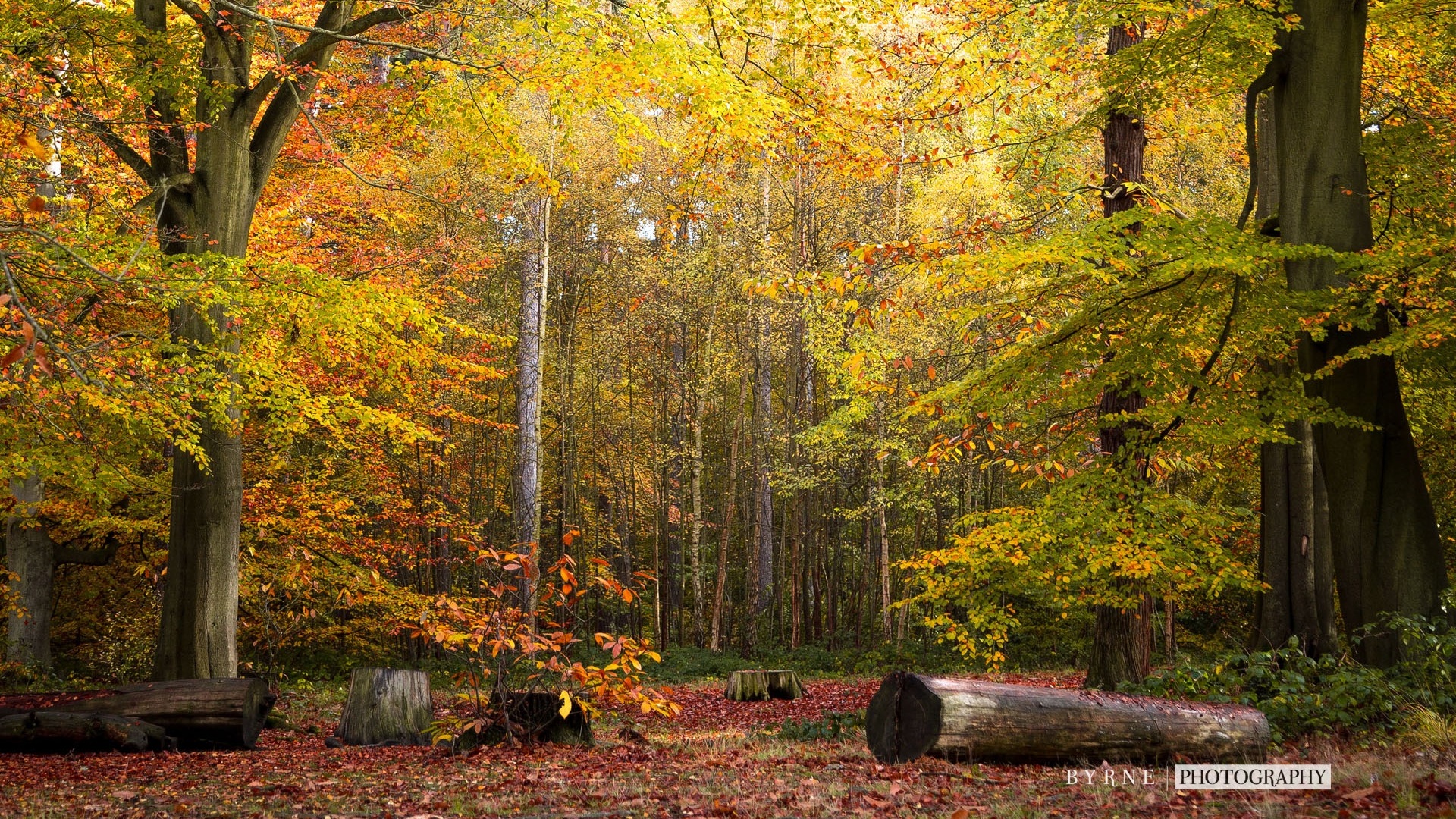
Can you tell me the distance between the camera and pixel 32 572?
15180 mm

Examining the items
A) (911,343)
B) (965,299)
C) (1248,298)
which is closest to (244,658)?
(911,343)

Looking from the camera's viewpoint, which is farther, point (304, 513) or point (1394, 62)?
point (304, 513)

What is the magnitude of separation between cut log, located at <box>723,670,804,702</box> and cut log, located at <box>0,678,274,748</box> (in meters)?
6.58

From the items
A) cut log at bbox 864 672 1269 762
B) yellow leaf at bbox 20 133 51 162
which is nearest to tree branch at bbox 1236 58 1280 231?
cut log at bbox 864 672 1269 762

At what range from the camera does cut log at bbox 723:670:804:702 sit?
535 inches

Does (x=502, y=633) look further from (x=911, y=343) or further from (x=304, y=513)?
(x=911, y=343)

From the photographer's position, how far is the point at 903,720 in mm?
6359

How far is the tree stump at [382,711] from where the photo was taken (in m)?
8.99

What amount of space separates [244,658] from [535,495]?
608 centimetres

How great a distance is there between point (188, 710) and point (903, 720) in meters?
6.21

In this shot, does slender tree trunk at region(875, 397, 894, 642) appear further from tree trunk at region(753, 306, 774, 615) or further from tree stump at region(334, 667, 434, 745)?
tree stump at region(334, 667, 434, 745)

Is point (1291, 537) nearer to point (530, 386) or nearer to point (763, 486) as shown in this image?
point (530, 386)

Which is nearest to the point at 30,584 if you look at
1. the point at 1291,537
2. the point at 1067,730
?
the point at 1067,730

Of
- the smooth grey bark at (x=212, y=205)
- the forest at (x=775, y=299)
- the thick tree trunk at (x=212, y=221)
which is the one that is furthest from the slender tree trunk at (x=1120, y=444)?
the thick tree trunk at (x=212, y=221)
